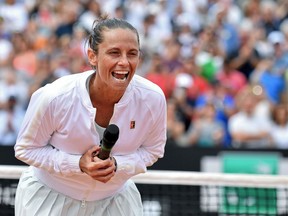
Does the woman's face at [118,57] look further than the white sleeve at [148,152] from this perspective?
No

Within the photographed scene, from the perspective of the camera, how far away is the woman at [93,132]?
4.68 meters

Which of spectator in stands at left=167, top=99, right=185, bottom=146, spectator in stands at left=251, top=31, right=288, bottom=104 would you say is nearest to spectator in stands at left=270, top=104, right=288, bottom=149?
spectator in stands at left=251, top=31, right=288, bottom=104

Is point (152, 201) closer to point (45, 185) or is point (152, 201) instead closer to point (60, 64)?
point (45, 185)

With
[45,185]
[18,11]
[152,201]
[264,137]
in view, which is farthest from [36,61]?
[45,185]

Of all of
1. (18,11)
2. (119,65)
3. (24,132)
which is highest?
(18,11)

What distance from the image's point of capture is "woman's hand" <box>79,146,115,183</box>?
454 centimetres

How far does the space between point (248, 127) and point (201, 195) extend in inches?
A: 121

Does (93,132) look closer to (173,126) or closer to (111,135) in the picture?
(111,135)

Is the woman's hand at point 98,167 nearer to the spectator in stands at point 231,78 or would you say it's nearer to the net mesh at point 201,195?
the net mesh at point 201,195

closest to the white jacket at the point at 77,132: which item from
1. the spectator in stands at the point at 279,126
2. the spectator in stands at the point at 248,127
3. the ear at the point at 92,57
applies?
the ear at the point at 92,57

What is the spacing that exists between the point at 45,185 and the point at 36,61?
760 cm

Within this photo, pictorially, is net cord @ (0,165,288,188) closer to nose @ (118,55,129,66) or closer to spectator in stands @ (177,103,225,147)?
nose @ (118,55,129,66)

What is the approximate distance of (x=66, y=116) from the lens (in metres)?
4.83

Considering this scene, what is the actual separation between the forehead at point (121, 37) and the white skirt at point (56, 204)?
3.47 feet
